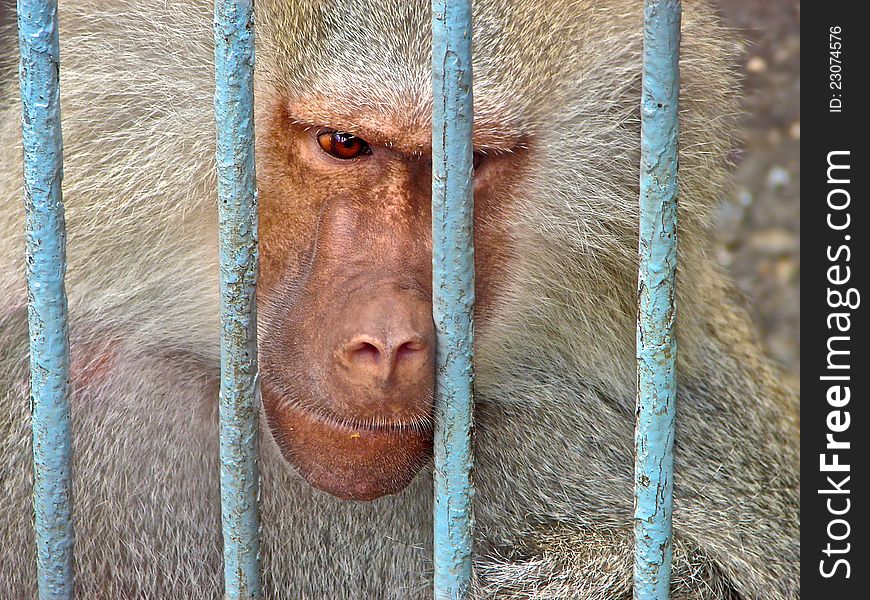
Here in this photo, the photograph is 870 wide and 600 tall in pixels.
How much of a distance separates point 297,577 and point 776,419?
3.87ft

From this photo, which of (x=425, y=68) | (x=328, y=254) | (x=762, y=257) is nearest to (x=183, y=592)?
(x=328, y=254)

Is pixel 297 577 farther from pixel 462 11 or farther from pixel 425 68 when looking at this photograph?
pixel 462 11

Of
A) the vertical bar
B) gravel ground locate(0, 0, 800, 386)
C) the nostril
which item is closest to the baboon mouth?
the nostril

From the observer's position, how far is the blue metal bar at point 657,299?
1434 millimetres

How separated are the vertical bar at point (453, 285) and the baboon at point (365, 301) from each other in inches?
9.1

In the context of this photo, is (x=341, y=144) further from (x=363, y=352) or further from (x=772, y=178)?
(x=772, y=178)

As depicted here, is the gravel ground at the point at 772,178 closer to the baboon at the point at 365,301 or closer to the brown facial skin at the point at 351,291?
the baboon at the point at 365,301

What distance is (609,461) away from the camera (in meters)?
2.34

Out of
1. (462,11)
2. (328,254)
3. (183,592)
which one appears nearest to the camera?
(462,11)

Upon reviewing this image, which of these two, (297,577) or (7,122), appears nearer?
(7,122)

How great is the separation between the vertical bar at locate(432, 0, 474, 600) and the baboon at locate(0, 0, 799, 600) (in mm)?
231

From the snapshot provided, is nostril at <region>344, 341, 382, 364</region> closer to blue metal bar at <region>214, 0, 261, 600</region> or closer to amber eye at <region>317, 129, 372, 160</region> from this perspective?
blue metal bar at <region>214, 0, 261, 600</region>

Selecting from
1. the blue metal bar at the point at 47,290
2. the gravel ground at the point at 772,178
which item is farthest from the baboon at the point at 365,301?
the gravel ground at the point at 772,178

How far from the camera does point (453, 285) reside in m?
1.54
